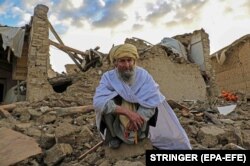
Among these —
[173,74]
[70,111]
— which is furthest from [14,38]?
[173,74]

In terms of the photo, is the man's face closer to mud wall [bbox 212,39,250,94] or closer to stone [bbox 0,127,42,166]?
stone [bbox 0,127,42,166]

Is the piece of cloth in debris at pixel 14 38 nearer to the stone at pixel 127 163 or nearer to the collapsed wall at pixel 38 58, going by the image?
the collapsed wall at pixel 38 58

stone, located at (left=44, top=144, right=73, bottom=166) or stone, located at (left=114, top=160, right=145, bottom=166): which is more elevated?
stone, located at (left=114, top=160, right=145, bottom=166)

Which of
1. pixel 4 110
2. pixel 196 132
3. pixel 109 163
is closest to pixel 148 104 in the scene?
pixel 109 163

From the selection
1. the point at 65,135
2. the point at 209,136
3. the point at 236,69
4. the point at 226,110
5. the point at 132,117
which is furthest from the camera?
the point at 236,69

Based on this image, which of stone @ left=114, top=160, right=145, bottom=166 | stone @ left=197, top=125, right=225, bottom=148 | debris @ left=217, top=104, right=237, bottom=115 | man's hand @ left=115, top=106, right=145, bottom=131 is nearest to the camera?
man's hand @ left=115, top=106, right=145, bottom=131

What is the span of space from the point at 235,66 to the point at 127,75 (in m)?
11.1

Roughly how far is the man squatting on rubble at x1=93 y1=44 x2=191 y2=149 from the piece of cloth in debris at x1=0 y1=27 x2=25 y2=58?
6.21m

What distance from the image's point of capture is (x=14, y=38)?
8.50 meters

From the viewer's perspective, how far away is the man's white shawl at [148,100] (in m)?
2.81

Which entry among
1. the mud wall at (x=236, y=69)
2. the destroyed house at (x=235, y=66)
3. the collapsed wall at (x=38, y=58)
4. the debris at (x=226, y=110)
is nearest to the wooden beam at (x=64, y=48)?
the collapsed wall at (x=38, y=58)

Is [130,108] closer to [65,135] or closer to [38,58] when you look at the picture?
[65,135]

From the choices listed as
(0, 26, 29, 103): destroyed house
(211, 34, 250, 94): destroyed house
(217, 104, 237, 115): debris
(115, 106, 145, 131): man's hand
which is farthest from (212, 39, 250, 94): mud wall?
(115, 106, 145, 131): man's hand

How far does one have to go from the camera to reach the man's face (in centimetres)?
285
